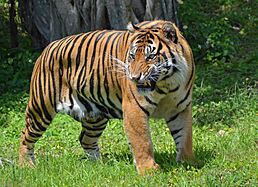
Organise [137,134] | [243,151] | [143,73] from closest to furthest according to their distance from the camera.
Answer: [143,73], [137,134], [243,151]

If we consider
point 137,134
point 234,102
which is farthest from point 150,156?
point 234,102

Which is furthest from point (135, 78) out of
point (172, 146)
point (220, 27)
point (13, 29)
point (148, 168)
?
point (13, 29)

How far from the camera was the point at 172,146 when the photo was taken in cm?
703

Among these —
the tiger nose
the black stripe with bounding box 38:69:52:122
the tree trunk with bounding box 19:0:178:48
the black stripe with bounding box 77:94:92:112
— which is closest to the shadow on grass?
the black stripe with bounding box 77:94:92:112

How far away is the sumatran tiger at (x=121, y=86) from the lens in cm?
565

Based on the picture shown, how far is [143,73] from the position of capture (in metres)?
5.47

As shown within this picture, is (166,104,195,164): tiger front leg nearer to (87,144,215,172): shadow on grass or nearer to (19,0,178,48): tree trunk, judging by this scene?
(87,144,215,172): shadow on grass

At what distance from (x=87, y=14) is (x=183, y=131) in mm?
4958

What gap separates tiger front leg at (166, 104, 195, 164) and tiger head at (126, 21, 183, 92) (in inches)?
19.9

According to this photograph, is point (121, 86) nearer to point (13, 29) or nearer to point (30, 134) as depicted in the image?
point (30, 134)

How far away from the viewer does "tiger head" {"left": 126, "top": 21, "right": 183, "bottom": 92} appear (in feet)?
18.1

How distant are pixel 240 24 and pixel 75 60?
6.19 metres

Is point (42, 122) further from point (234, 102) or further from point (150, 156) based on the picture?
point (234, 102)

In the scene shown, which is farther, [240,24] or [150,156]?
[240,24]
